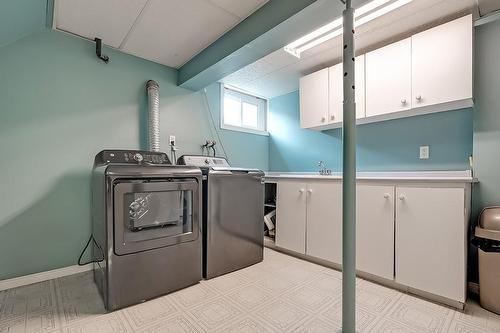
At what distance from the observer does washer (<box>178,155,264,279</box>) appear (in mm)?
1973

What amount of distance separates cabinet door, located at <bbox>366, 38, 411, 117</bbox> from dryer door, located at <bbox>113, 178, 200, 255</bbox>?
1.79 metres

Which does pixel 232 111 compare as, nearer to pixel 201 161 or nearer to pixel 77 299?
pixel 201 161

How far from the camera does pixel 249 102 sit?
361 cm

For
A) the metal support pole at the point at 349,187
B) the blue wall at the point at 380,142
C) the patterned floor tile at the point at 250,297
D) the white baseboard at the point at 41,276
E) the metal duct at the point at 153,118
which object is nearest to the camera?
the metal support pole at the point at 349,187

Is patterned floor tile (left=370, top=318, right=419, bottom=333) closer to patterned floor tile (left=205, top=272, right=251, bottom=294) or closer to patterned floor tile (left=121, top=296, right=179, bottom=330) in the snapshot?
patterned floor tile (left=205, top=272, right=251, bottom=294)

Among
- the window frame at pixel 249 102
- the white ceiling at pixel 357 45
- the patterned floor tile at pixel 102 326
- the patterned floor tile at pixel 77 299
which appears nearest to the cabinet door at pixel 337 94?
the white ceiling at pixel 357 45

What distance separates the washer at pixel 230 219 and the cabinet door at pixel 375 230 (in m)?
0.90

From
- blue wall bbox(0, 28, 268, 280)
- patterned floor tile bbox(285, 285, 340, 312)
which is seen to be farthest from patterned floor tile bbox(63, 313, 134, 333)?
patterned floor tile bbox(285, 285, 340, 312)

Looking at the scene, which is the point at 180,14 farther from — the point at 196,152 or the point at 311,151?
the point at 311,151

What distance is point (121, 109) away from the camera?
236 centimetres

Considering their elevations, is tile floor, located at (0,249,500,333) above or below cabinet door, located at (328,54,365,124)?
below

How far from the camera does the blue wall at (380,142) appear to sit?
1.96 meters

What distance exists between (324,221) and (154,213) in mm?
1470

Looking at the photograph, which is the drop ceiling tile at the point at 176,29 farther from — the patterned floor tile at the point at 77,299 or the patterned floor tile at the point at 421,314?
the patterned floor tile at the point at 421,314
